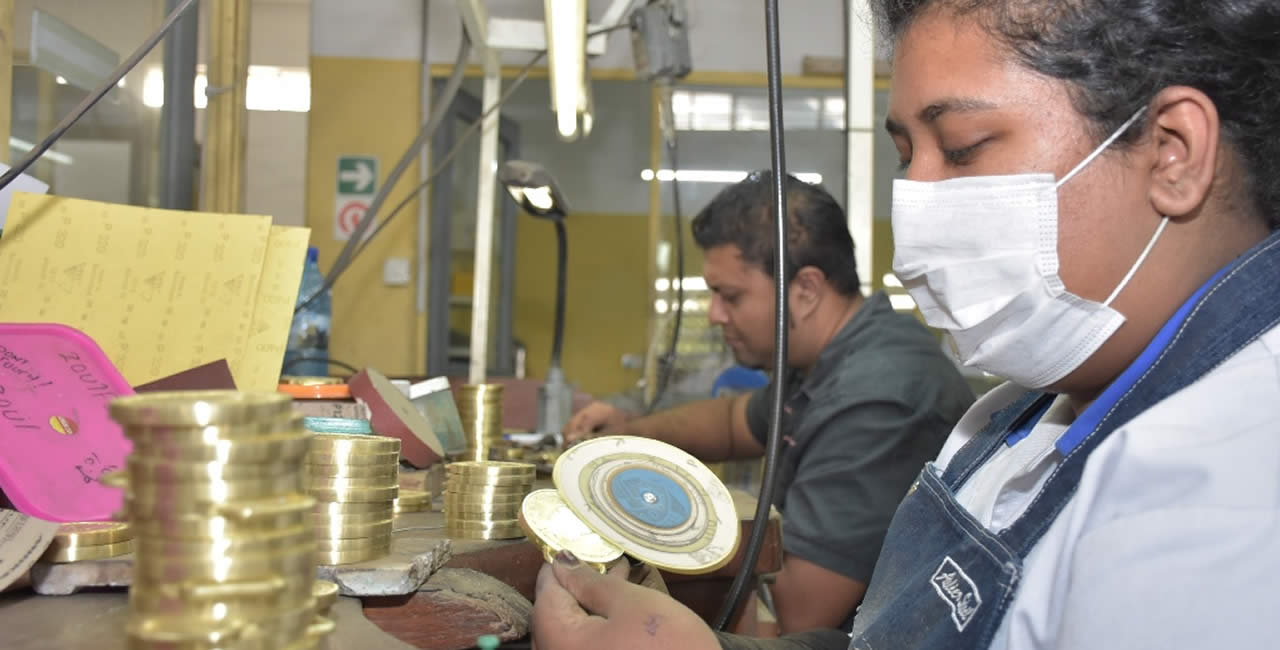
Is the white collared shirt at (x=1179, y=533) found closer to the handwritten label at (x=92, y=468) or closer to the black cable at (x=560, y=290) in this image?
the handwritten label at (x=92, y=468)

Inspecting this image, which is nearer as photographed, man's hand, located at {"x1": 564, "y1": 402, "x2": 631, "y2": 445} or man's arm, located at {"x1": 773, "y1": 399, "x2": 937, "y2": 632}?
man's arm, located at {"x1": 773, "y1": 399, "x2": 937, "y2": 632}

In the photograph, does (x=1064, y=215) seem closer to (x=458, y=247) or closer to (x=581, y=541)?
(x=581, y=541)

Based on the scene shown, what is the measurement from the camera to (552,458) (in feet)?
4.57

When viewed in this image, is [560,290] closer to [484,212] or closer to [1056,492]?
[484,212]

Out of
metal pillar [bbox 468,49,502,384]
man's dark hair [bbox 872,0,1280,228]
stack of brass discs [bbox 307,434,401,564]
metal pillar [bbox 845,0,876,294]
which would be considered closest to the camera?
stack of brass discs [bbox 307,434,401,564]

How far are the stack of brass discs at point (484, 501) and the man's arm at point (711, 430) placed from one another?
5.06 feet

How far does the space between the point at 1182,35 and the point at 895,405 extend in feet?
3.15

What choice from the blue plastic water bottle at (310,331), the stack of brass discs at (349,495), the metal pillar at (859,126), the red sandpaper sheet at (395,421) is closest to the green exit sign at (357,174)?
the blue plastic water bottle at (310,331)

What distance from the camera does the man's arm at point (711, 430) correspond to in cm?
238

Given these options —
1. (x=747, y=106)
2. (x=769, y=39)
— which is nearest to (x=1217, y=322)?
(x=769, y=39)

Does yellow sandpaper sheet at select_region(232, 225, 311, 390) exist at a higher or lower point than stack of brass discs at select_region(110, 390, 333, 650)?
higher

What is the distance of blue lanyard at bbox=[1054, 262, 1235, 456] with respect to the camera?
714 millimetres

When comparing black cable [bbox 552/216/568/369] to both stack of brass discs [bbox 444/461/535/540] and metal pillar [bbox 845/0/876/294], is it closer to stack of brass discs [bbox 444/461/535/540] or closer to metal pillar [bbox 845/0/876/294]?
metal pillar [bbox 845/0/876/294]

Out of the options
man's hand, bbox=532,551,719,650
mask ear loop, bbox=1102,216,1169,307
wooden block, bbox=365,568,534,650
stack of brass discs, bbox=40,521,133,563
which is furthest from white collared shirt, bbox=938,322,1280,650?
stack of brass discs, bbox=40,521,133,563
